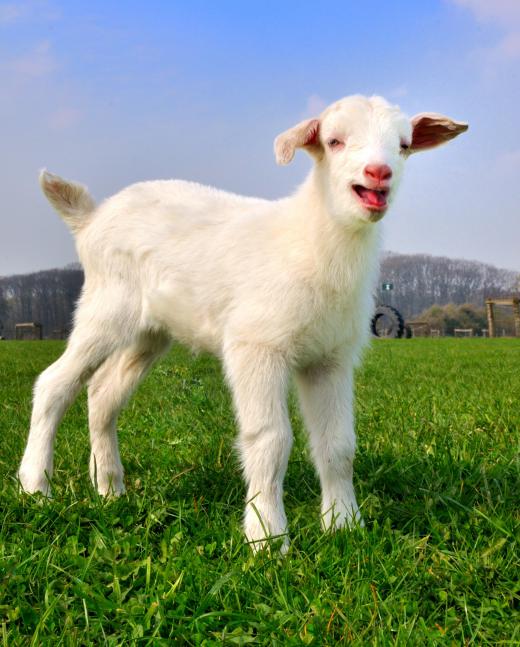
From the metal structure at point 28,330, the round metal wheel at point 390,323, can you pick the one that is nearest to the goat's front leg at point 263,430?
the round metal wheel at point 390,323

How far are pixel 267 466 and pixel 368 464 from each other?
1.05 metres

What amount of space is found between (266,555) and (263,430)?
0.55 meters

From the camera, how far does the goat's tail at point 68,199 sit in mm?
4281

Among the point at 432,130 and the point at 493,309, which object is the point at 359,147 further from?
the point at 493,309

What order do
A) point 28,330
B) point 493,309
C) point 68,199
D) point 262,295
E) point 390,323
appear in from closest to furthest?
point 262,295 < point 68,199 < point 390,323 < point 493,309 < point 28,330

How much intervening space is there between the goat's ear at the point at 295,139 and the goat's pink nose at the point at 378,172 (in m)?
0.39

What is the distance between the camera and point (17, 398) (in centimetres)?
714

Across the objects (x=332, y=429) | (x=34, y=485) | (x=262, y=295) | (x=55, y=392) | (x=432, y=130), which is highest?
(x=432, y=130)

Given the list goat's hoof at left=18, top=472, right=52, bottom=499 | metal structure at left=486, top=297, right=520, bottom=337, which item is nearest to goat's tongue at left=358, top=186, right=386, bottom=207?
goat's hoof at left=18, top=472, right=52, bottom=499

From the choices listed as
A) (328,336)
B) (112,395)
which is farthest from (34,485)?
(328,336)

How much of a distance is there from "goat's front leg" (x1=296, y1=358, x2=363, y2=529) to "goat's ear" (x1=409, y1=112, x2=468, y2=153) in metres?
1.05

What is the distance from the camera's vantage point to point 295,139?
3088mm

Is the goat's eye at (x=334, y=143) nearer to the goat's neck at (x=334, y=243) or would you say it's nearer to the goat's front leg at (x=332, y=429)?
the goat's neck at (x=334, y=243)

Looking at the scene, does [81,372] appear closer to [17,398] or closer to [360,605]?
[360,605]
